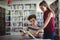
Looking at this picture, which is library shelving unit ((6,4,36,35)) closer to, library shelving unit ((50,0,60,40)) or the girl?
the girl

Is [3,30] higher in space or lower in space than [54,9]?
lower

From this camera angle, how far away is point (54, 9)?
363cm

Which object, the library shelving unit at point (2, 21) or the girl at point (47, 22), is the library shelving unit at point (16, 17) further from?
the girl at point (47, 22)

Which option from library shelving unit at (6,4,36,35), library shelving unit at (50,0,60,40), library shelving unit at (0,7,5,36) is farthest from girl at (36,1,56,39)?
library shelving unit at (0,7,5,36)

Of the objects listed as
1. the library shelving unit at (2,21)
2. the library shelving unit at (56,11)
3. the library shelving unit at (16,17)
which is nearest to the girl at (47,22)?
the library shelving unit at (56,11)

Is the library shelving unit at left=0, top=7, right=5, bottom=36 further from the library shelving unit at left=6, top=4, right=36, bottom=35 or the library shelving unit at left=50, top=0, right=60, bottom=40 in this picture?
the library shelving unit at left=50, top=0, right=60, bottom=40

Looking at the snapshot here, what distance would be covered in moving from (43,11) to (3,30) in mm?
737

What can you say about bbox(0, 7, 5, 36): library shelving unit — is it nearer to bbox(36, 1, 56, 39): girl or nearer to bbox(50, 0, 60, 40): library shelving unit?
bbox(36, 1, 56, 39): girl

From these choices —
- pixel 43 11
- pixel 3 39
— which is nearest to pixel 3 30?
pixel 3 39

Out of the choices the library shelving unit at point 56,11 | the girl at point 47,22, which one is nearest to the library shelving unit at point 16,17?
the girl at point 47,22

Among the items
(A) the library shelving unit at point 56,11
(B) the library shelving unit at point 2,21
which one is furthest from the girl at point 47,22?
(B) the library shelving unit at point 2,21

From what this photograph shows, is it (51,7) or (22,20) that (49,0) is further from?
(22,20)

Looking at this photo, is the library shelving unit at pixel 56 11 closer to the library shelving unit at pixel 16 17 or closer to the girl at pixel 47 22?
the girl at pixel 47 22

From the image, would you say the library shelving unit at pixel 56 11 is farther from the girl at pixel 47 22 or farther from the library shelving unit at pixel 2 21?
the library shelving unit at pixel 2 21
